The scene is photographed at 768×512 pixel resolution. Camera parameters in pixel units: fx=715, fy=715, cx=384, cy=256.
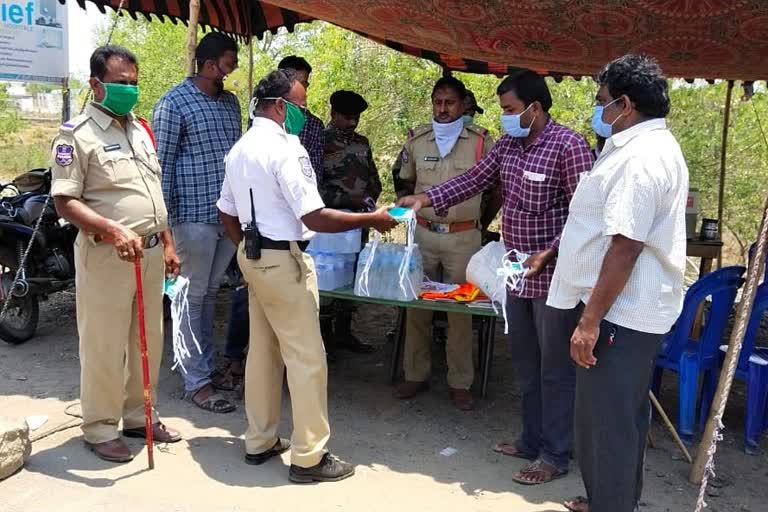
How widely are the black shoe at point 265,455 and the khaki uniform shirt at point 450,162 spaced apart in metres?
1.59

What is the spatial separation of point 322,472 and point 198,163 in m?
1.92

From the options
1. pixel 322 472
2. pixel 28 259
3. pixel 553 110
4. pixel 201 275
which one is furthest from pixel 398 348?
pixel 553 110

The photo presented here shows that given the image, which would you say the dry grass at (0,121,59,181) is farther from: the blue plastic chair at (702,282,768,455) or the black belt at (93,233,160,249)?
the blue plastic chair at (702,282,768,455)

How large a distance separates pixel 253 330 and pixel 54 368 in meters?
2.23

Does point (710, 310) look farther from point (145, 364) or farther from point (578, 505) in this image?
point (145, 364)

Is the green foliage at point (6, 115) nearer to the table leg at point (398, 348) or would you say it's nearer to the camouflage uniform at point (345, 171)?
the camouflage uniform at point (345, 171)

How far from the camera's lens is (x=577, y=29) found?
409 centimetres

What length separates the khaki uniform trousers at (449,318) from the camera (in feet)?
14.2

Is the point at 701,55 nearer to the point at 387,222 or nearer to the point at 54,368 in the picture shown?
the point at 387,222

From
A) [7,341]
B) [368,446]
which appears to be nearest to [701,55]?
[368,446]

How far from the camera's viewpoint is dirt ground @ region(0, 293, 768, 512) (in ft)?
10.6

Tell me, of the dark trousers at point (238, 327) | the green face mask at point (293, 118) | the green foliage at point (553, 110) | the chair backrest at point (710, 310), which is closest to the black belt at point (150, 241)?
the green face mask at point (293, 118)

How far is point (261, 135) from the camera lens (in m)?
3.16

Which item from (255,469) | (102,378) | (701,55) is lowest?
(255,469)
